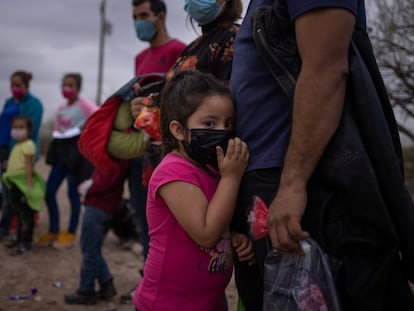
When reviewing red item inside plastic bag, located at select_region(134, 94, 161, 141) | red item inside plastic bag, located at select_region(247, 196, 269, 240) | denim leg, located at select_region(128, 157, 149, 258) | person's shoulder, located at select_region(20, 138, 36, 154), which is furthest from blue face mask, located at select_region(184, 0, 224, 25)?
person's shoulder, located at select_region(20, 138, 36, 154)

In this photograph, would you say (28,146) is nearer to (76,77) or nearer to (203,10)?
(76,77)

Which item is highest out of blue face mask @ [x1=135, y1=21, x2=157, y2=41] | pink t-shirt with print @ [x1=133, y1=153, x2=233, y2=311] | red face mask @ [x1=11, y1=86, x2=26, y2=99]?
blue face mask @ [x1=135, y1=21, x2=157, y2=41]

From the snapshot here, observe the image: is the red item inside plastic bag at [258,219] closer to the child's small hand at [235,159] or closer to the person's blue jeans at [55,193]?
the child's small hand at [235,159]

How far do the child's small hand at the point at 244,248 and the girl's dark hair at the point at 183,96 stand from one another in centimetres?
42

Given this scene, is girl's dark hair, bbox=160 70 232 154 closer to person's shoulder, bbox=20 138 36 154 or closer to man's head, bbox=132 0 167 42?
man's head, bbox=132 0 167 42

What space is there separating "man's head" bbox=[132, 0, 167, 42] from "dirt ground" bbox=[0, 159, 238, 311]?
2116 millimetres

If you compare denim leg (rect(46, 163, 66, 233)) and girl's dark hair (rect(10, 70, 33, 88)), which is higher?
girl's dark hair (rect(10, 70, 33, 88))

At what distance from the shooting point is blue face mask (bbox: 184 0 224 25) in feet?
7.50

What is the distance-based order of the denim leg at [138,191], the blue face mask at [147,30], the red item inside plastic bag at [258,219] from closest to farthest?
the red item inside plastic bag at [258,219], the denim leg at [138,191], the blue face mask at [147,30]

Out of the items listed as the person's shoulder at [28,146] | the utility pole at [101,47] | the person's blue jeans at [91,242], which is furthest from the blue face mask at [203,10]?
the utility pole at [101,47]

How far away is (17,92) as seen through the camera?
6281 mm

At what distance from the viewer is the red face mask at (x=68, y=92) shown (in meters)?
6.22

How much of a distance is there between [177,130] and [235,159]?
29cm

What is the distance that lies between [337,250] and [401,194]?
0.25 meters
